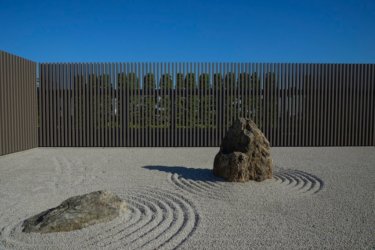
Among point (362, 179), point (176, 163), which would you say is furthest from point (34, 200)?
Answer: point (362, 179)

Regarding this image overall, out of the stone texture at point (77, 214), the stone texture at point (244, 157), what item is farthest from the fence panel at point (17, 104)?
the stone texture at point (244, 157)

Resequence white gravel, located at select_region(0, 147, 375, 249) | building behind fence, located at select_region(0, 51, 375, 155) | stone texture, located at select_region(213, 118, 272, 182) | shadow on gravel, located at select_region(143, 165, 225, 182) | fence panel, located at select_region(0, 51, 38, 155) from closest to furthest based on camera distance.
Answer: white gravel, located at select_region(0, 147, 375, 249), stone texture, located at select_region(213, 118, 272, 182), shadow on gravel, located at select_region(143, 165, 225, 182), fence panel, located at select_region(0, 51, 38, 155), building behind fence, located at select_region(0, 51, 375, 155)

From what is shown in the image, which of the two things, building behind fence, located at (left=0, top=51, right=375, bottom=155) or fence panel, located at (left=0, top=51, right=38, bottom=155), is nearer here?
fence panel, located at (left=0, top=51, right=38, bottom=155)

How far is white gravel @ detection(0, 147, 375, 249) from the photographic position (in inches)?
118

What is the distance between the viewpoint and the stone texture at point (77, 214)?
10.5 feet

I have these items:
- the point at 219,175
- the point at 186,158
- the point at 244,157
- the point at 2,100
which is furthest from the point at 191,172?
the point at 2,100

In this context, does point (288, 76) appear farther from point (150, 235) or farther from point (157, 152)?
point (150, 235)

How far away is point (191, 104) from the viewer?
1073 cm

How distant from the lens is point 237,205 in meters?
4.17

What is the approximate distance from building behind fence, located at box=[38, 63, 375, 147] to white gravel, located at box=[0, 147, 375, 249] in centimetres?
305

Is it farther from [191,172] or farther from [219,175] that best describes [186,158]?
[219,175]

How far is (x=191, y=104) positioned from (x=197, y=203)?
22.3ft

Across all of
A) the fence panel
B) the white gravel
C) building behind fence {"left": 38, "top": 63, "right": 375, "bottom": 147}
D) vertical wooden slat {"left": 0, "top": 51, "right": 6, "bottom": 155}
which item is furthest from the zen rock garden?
the fence panel

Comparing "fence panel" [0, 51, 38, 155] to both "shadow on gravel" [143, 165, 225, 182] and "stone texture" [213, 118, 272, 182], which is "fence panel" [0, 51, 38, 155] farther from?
"stone texture" [213, 118, 272, 182]
